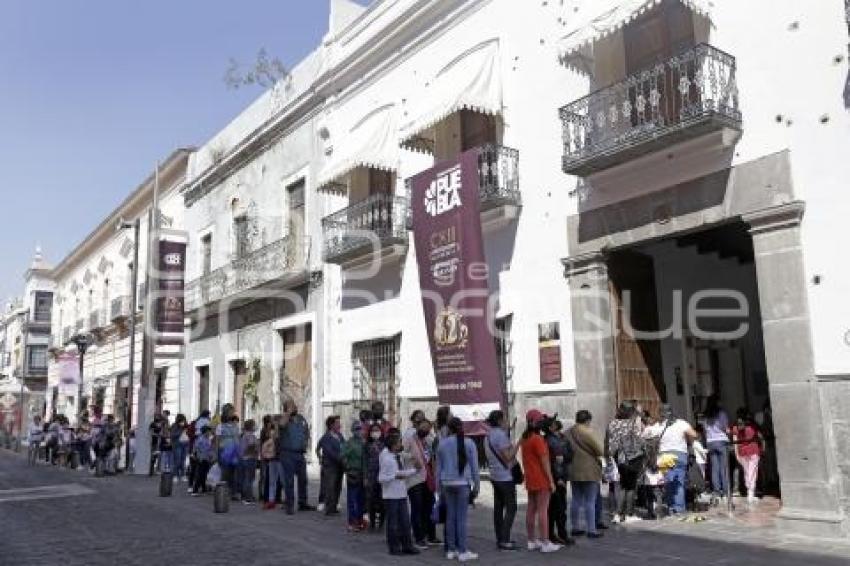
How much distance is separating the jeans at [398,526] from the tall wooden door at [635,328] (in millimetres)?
4045

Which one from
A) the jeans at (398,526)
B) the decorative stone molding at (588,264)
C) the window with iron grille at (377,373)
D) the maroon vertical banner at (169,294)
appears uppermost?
the maroon vertical banner at (169,294)

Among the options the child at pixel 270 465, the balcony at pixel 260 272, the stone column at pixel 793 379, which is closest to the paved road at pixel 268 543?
the child at pixel 270 465

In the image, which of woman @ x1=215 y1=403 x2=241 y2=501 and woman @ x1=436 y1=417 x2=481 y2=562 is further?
woman @ x1=215 y1=403 x2=241 y2=501

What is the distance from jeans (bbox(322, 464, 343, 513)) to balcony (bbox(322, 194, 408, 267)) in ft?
15.8

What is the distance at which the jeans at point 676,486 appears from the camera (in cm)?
1008

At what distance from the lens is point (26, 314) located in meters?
47.7

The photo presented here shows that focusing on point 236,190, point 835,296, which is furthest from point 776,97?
point 236,190

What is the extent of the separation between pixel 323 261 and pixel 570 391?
7.04 meters

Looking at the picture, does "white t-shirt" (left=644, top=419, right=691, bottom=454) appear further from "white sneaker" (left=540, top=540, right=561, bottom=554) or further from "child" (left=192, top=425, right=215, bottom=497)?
"child" (left=192, top=425, right=215, bottom=497)

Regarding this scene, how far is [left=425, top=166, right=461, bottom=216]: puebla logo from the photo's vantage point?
1166 centimetres

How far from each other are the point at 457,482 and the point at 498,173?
19.3ft

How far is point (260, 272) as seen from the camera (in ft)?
64.5

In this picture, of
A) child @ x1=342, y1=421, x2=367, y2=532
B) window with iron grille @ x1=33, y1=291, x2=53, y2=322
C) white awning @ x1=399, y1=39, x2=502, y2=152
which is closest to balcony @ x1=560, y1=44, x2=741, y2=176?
white awning @ x1=399, y1=39, x2=502, y2=152

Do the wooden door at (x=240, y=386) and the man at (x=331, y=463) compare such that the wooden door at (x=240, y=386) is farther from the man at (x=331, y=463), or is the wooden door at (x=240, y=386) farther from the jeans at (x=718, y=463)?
the jeans at (x=718, y=463)
